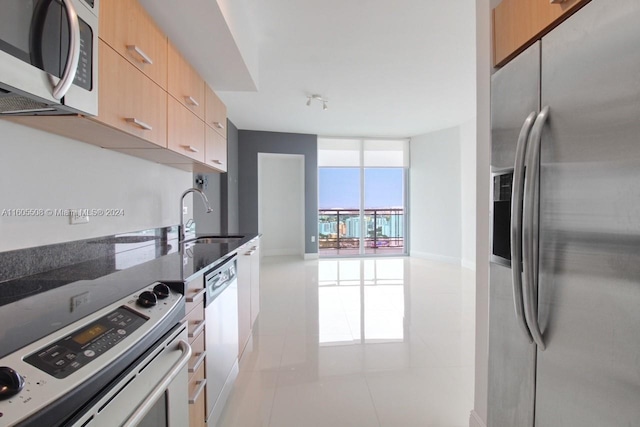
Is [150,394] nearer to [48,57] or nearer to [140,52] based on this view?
[48,57]

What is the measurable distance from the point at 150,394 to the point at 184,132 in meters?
1.57

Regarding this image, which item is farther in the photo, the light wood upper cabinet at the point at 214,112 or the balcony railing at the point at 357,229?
the balcony railing at the point at 357,229

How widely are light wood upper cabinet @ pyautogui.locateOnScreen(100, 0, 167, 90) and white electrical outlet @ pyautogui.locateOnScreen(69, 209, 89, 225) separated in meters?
0.77

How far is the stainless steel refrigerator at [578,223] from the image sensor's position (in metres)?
0.70

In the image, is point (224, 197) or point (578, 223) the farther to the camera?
point (224, 197)

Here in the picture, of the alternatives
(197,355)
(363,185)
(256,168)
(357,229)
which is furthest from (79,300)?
(357,229)

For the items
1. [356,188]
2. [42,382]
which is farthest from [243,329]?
[356,188]

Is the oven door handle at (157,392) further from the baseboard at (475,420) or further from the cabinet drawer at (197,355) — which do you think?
the baseboard at (475,420)

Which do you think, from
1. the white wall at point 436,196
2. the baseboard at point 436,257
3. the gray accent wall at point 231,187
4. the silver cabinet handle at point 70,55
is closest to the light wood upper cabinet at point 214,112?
the silver cabinet handle at point 70,55

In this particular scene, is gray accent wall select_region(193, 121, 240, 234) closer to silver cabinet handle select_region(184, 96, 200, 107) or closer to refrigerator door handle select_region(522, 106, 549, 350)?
silver cabinet handle select_region(184, 96, 200, 107)

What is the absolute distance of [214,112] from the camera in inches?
100

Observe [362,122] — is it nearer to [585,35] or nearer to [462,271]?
[462,271]

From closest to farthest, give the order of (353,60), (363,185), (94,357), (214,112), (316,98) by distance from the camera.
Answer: (94,357) → (214,112) → (353,60) → (316,98) → (363,185)

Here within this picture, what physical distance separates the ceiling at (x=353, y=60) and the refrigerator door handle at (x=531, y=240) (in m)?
1.70
